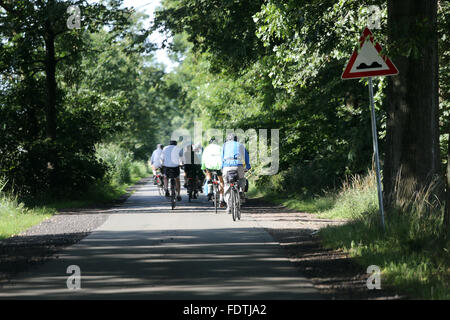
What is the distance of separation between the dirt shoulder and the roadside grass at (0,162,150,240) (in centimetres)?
520

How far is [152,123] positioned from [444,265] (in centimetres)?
5176

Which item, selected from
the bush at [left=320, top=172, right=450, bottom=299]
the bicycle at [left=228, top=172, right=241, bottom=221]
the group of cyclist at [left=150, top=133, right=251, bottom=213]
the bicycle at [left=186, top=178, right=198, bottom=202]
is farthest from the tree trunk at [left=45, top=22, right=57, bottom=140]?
the bush at [left=320, top=172, right=450, bottom=299]

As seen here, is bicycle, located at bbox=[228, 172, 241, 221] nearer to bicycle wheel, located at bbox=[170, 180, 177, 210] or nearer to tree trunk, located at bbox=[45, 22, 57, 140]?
bicycle wheel, located at bbox=[170, 180, 177, 210]

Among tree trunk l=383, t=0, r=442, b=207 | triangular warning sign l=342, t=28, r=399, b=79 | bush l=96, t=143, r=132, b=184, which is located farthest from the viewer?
bush l=96, t=143, r=132, b=184

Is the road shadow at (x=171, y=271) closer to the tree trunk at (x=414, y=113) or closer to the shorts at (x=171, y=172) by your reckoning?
the tree trunk at (x=414, y=113)

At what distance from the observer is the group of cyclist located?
16078mm

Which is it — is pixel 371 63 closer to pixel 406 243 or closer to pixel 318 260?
pixel 406 243

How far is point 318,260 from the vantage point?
939 cm

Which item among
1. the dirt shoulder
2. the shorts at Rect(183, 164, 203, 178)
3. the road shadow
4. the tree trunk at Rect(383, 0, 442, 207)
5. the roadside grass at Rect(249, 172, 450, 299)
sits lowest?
the dirt shoulder

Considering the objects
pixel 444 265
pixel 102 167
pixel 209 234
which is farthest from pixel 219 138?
pixel 444 265

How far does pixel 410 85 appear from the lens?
11.2 meters

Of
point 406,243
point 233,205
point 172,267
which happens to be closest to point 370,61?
point 406,243

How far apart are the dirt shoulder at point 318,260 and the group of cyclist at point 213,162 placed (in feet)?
4.01
